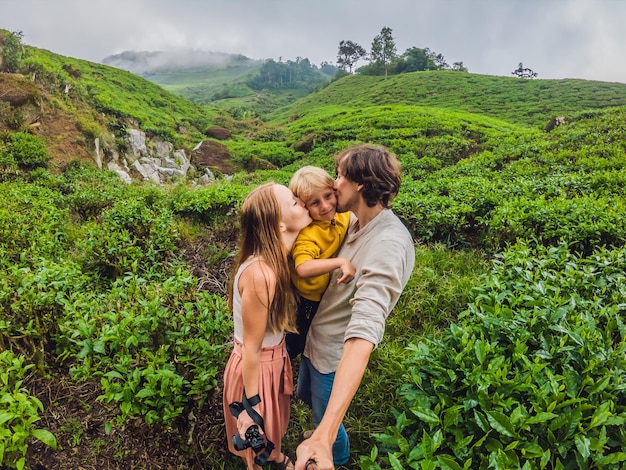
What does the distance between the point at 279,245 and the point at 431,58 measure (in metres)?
62.2

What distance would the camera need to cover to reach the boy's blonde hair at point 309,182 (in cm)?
178

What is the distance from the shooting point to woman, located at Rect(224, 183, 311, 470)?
161 centimetres

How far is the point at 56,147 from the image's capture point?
10969 millimetres

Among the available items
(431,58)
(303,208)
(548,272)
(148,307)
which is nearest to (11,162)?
(148,307)

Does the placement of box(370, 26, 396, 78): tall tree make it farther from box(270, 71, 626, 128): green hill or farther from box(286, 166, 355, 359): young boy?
box(286, 166, 355, 359): young boy

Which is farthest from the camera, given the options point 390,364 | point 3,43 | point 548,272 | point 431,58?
point 431,58

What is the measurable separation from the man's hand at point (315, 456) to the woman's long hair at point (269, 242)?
707 mm

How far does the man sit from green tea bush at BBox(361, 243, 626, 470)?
0.36 m

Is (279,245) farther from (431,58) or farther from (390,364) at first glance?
(431,58)

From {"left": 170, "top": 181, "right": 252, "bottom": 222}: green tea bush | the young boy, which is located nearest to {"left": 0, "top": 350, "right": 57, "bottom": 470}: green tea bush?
the young boy

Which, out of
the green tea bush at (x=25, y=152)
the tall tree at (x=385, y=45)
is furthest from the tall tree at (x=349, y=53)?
the green tea bush at (x=25, y=152)

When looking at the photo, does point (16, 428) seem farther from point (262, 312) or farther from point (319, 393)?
point (319, 393)

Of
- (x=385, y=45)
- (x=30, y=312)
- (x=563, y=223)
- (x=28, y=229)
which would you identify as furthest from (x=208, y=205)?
(x=385, y=45)

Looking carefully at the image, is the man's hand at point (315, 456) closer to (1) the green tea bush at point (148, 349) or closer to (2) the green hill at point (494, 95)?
(1) the green tea bush at point (148, 349)
